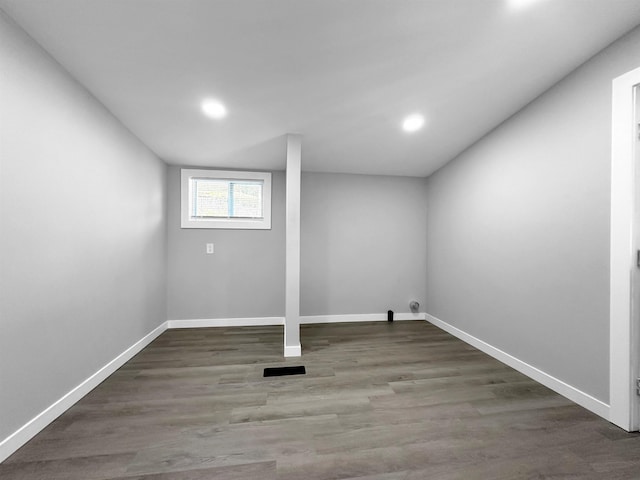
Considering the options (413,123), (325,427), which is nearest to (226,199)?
(413,123)

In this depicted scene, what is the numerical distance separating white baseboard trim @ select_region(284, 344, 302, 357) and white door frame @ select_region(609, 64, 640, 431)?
232 cm

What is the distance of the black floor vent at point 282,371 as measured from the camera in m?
2.21

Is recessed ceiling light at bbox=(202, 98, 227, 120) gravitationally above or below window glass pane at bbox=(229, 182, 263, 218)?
above

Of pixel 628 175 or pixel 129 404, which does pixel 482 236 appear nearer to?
pixel 628 175

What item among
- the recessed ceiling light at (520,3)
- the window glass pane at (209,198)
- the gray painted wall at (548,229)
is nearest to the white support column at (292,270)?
the window glass pane at (209,198)

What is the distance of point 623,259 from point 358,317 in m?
2.79

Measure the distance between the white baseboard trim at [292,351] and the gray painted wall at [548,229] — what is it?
203 cm

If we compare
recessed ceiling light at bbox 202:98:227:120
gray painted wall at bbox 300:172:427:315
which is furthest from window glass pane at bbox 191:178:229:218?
recessed ceiling light at bbox 202:98:227:120

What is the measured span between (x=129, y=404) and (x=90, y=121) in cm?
214

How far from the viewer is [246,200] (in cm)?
368

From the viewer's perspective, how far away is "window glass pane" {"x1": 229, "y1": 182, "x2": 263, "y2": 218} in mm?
3652

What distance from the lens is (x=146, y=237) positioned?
113 inches

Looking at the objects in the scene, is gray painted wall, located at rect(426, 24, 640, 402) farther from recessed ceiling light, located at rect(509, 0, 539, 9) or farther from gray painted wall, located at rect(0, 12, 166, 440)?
gray painted wall, located at rect(0, 12, 166, 440)

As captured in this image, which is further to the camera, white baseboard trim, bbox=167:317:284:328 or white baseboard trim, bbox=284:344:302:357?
white baseboard trim, bbox=167:317:284:328
